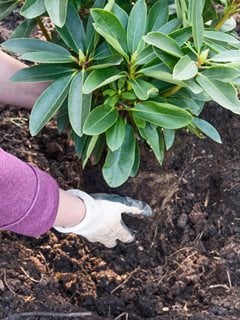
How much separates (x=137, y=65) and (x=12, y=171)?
42 cm

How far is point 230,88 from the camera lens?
1.53 m

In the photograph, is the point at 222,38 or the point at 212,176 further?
the point at 212,176

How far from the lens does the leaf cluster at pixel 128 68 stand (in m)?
1.53

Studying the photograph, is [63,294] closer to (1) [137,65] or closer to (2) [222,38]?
(1) [137,65]

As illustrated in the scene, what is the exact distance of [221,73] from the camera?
1.53 m

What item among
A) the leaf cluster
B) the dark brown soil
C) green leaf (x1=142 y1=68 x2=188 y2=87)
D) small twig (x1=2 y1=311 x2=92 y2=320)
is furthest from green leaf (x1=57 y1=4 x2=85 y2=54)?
small twig (x1=2 y1=311 x2=92 y2=320)

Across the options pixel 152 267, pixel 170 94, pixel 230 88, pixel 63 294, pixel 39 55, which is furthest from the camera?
pixel 152 267

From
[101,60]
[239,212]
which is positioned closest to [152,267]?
[239,212]

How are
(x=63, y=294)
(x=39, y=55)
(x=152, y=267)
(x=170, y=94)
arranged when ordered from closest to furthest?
(x=39, y=55)
(x=170, y=94)
(x=63, y=294)
(x=152, y=267)

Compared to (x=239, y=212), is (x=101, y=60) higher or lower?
higher

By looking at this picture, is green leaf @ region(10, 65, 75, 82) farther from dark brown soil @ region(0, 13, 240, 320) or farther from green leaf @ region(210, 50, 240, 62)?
dark brown soil @ region(0, 13, 240, 320)

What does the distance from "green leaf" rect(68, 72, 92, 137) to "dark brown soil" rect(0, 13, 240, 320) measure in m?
0.61

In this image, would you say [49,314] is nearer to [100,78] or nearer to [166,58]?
[100,78]

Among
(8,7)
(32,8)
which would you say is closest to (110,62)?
(32,8)
